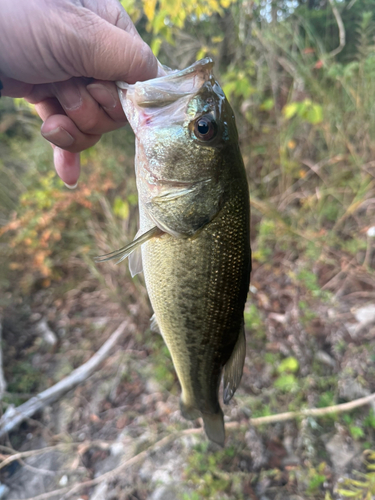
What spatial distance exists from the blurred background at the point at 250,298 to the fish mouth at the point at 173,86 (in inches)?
55.3

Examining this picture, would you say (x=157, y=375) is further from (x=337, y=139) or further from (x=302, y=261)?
(x=337, y=139)

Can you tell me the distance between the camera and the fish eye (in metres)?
1.01

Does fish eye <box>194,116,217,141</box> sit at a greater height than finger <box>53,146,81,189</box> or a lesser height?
lesser

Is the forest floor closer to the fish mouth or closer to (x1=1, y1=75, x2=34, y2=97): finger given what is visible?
(x1=1, y1=75, x2=34, y2=97): finger

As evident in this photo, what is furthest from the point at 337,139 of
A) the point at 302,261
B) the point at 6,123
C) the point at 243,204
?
the point at 6,123

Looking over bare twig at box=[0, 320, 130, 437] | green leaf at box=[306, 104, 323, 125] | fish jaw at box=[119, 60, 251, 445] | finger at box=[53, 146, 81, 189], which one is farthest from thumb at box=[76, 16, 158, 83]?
bare twig at box=[0, 320, 130, 437]

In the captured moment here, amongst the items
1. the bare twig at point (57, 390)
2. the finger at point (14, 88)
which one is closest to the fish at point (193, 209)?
the finger at point (14, 88)

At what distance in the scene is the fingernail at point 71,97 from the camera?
1333 mm

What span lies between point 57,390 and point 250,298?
2.23 meters

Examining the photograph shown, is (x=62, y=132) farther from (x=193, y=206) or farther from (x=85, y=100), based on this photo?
(x=193, y=206)

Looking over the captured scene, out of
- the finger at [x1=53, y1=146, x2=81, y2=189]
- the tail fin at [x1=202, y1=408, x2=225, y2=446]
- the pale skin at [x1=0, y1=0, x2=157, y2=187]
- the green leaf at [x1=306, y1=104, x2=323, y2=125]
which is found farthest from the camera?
the green leaf at [x1=306, y1=104, x2=323, y2=125]

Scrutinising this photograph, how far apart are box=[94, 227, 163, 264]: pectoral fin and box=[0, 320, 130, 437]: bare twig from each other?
97.1 inches

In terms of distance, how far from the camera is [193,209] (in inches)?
41.4

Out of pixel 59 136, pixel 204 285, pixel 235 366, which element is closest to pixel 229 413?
pixel 235 366
